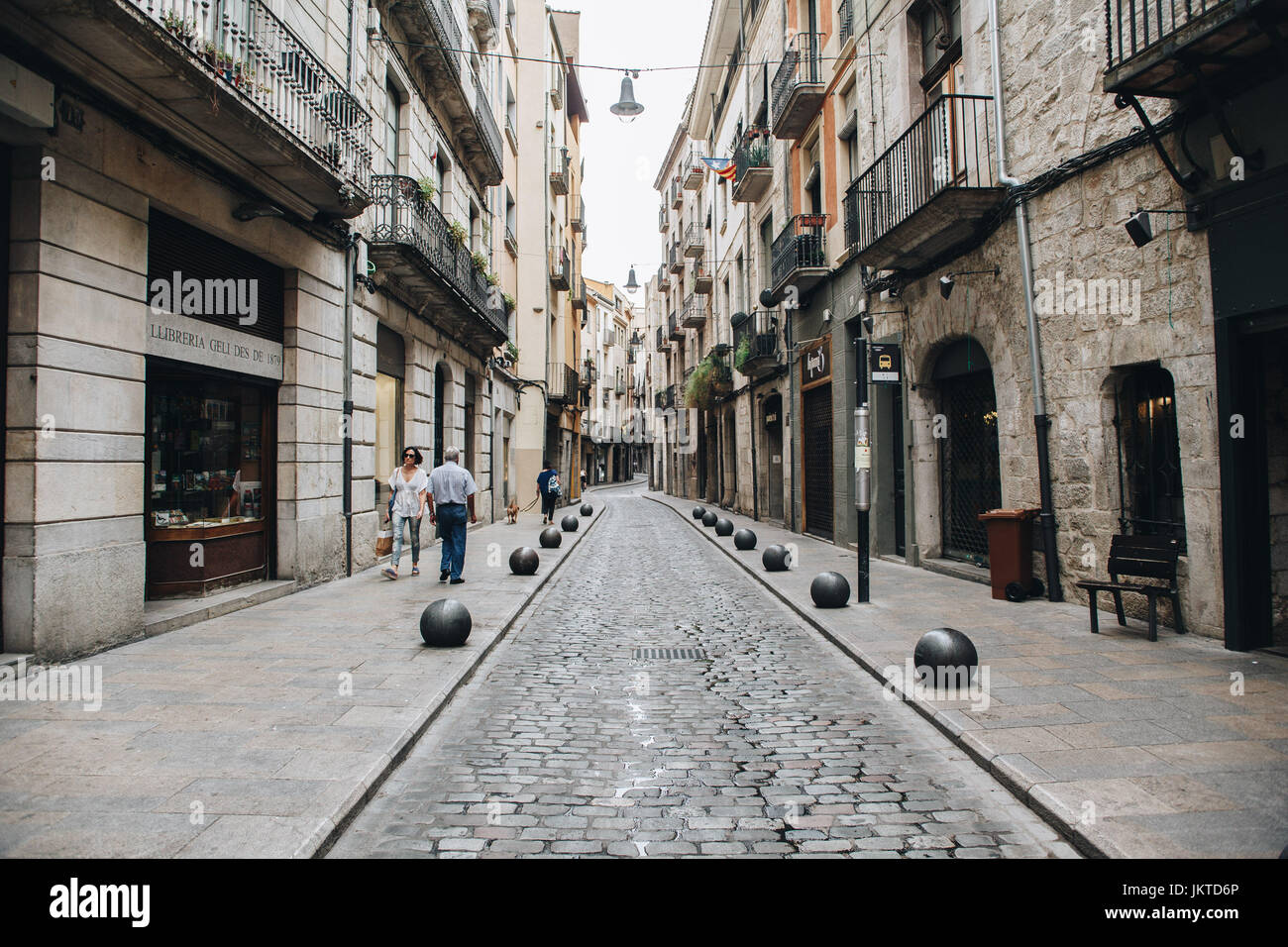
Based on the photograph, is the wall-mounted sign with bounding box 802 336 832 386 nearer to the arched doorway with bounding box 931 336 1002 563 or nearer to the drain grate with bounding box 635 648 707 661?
the arched doorway with bounding box 931 336 1002 563

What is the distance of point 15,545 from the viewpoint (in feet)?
19.1

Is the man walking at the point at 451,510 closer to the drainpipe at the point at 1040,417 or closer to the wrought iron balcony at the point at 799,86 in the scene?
the drainpipe at the point at 1040,417

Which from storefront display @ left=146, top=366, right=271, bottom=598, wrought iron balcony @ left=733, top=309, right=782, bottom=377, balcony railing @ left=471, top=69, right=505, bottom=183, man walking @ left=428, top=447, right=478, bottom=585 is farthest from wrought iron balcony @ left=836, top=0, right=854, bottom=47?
storefront display @ left=146, top=366, right=271, bottom=598

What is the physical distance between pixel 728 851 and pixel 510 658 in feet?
12.6

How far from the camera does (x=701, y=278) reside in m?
32.2

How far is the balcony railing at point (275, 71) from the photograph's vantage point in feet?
22.5

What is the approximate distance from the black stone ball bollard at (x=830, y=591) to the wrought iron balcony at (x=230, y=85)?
714 cm

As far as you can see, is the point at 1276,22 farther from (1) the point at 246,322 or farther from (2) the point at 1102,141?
(1) the point at 246,322

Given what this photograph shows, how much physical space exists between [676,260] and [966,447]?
31.7 m

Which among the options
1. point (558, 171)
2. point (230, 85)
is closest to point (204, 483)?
point (230, 85)

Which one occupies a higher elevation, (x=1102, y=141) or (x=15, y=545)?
(x=1102, y=141)

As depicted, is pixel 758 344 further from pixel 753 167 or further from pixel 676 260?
pixel 676 260

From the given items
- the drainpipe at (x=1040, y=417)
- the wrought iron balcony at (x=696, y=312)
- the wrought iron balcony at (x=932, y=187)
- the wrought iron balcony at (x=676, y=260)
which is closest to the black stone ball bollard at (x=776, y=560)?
the drainpipe at (x=1040, y=417)
